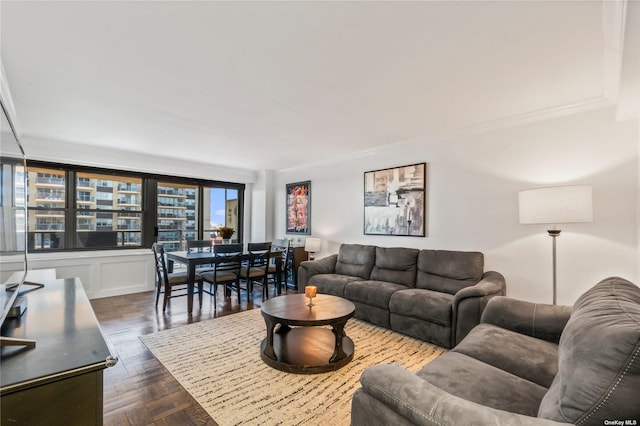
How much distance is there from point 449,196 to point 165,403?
3647 mm

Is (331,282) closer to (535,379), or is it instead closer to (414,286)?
(414,286)

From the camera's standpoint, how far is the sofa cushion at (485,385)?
1353mm

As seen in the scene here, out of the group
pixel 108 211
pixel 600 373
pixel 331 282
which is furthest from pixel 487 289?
pixel 108 211

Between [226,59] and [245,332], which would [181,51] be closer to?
[226,59]

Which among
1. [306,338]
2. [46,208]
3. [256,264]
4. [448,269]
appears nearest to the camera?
[306,338]

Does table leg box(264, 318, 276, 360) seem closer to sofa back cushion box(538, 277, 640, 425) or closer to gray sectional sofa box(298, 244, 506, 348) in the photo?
gray sectional sofa box(298, 244, 506, 348)

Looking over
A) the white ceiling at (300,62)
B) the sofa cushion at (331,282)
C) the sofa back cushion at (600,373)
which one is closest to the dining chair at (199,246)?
the sofa cushion at (331,282)

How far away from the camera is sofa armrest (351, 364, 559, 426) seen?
38.1 inches

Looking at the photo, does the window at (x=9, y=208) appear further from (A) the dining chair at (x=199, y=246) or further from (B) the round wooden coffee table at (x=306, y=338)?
(A) the dining chair at (x=199, y=246)

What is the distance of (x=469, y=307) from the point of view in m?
2.76

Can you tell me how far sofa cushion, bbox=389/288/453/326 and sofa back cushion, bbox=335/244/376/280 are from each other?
0.89 m

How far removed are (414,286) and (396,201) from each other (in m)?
1.26

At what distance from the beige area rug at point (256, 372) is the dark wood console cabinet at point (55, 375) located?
3.50 feet

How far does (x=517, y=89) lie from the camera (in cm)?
259
